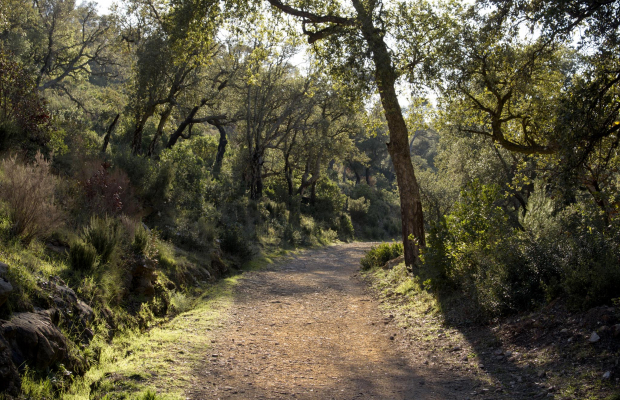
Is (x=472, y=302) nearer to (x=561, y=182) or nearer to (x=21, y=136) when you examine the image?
(x=561, y=182)

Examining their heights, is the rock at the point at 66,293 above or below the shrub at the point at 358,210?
below

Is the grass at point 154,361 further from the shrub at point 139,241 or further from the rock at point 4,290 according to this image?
the shrub at point 139,241

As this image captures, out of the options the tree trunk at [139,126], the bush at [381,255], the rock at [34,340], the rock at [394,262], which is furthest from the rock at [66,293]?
the tree trunk at [139,126]

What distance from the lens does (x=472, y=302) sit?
262 inches

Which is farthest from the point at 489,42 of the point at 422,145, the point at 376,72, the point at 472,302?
the point at 422,145

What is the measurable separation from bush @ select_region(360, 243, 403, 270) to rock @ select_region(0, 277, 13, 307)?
1029 centimetres

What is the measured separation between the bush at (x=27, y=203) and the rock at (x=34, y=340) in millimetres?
1845

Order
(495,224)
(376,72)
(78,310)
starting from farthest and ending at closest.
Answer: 1. (376,72)
2. (495,224)
3. (78,310)

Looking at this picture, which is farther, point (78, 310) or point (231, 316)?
point (231, 316)

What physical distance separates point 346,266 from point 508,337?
938 centimetres

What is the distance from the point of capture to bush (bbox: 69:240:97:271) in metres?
5.81

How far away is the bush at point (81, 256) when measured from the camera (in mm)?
5812

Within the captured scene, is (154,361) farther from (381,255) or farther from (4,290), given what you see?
(381,255)

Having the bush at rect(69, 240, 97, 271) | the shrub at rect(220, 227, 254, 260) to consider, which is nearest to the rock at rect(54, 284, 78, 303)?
the bush at rect(69, 240, 97, 271)
